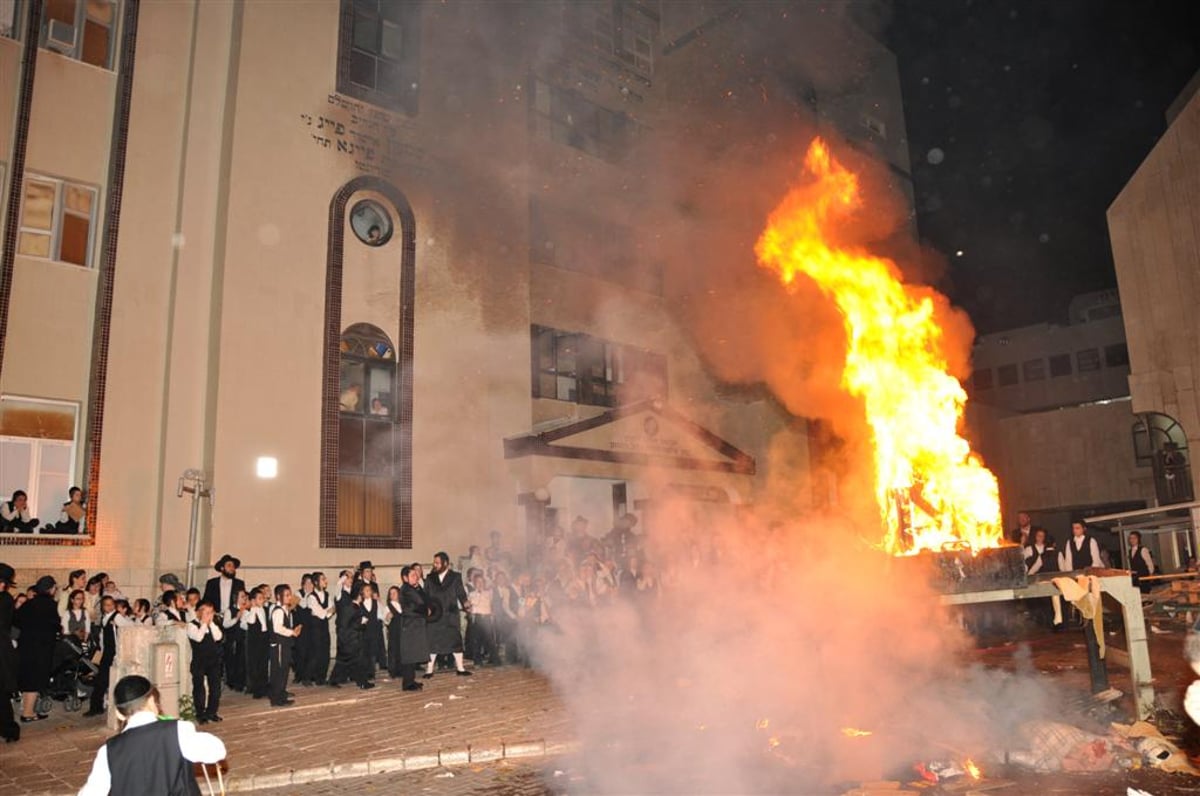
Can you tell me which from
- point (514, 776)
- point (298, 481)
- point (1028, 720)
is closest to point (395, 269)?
point (298, 481)

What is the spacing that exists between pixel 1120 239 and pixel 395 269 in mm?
14581

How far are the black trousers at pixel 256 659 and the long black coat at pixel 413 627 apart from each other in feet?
4.79

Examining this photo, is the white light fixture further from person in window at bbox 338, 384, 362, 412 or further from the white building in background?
person in window at bbox 338, 384, 362, 412

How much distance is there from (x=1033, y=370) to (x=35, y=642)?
111 ft

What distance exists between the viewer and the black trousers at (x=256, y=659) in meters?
9.31

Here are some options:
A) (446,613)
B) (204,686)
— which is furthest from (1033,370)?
(204,686)

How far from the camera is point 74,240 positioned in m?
12.2

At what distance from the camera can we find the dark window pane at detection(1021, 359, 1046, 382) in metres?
33.2

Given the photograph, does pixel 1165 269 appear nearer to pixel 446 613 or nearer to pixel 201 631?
pixel 446 613

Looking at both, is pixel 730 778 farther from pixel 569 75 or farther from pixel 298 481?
pixel 569 75

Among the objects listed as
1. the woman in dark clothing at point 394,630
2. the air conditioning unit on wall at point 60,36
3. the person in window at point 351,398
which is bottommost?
the woman in dark clothing at point 394,630

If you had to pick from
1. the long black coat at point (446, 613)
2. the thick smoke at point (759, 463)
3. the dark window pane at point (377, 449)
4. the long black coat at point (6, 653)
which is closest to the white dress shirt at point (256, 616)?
the long black coat at point (446, 613)

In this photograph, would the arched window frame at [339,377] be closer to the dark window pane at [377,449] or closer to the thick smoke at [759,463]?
the dark window pane at [377,449]

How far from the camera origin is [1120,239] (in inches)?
698
